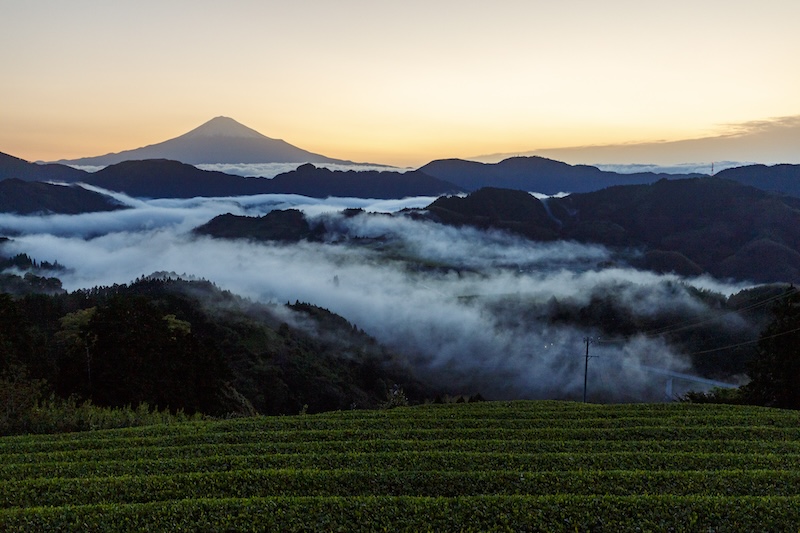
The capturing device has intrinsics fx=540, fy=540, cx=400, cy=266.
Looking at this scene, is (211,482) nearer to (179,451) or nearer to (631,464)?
(179,451)

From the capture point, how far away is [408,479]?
768 inches

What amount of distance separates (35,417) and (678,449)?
36.2 meters

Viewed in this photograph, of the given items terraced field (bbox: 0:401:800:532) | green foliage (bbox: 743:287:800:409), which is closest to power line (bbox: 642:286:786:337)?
green foliage (bbox: 743:287:800:409)

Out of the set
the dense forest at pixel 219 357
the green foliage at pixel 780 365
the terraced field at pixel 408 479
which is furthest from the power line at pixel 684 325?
the terraced field at pixel 408 479

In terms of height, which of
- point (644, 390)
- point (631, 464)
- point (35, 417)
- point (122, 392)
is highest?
point (631, 464)

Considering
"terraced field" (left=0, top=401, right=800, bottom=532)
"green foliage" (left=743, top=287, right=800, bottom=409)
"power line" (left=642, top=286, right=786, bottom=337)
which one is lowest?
"power line" (left=642, top=286, right=786, bottom=337)

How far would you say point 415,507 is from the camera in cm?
1675

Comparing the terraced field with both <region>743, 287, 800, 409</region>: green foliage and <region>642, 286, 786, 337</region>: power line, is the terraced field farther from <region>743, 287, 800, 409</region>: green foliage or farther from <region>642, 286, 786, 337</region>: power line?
<region>642, 286, 786, 337</region>: power line

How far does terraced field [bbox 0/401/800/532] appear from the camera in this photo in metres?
16.1

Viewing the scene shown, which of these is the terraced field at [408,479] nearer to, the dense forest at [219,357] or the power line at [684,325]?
the dense forest at [219,357]

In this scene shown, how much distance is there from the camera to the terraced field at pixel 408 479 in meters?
16.1

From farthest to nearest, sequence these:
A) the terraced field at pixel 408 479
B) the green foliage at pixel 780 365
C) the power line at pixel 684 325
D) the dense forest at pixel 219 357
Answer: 1. the power line at pixel 684 325
2. the dense forest at pixel 219 357
3. the green foliage at pixel 780 365
4. the terraced field at pixel 408 479

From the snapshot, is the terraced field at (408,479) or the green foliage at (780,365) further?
the green foliage at (780,365)

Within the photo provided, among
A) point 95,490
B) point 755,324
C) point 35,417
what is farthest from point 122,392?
point 755,324
